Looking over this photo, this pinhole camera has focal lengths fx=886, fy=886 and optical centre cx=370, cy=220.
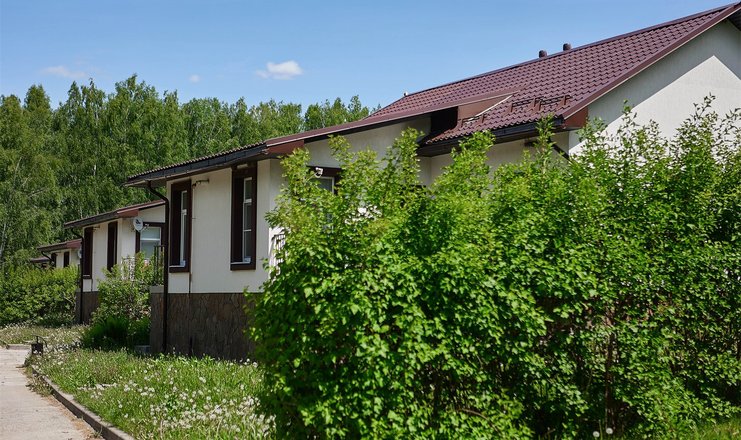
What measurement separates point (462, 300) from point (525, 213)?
1.01m

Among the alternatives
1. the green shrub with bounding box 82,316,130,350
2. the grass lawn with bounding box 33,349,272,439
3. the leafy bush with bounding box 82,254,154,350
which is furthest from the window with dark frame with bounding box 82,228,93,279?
the grass lawn with bounding box 33,349,272,439

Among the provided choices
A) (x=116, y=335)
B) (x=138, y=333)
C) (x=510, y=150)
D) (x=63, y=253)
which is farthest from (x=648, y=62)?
(x=63, y=253)

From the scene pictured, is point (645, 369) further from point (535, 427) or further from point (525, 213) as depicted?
point (525, 213)

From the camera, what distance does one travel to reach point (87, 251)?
113 feet

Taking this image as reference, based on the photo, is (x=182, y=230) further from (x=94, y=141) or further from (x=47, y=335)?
(x=94, y=141)

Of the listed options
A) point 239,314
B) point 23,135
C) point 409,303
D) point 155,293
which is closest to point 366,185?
point 409,303

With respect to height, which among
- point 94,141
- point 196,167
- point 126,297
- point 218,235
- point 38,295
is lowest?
point 38,295

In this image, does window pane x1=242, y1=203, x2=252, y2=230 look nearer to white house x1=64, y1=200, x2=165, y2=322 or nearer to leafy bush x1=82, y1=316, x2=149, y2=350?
leafy bush x1=82, y1=316, x2=149, y2=350

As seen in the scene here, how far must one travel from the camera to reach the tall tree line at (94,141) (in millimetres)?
45750

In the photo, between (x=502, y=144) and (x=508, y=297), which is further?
(x=502, y=144)

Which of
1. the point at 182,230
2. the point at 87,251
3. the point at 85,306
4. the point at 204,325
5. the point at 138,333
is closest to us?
the point at 204,325

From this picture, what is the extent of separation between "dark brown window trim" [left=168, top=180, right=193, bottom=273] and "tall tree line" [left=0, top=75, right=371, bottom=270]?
28.1 m

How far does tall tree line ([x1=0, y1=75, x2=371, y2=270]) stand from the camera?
4575cm

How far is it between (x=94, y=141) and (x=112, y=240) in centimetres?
2004
